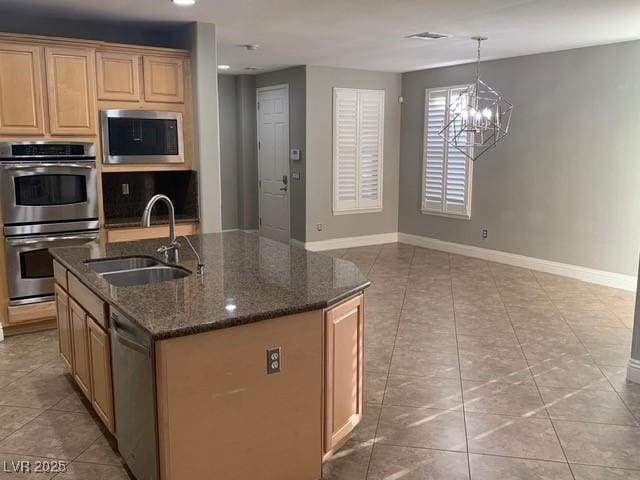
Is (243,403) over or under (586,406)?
over

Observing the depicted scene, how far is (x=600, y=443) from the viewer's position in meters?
2.98

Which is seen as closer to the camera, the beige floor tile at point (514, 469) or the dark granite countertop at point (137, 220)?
the beige floor tile at point (514, 469)

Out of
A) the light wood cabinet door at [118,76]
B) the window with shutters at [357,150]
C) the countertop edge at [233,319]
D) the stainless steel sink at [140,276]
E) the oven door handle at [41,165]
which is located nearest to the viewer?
the countertop edge at [233,319]

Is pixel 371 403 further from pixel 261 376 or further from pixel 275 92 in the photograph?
pixel 275 92

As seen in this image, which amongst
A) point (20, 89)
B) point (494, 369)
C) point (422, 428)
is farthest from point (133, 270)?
point (494, 369)

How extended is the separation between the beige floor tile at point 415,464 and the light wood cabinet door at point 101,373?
1.29 metres

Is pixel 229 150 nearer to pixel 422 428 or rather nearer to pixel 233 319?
pixel 422 428

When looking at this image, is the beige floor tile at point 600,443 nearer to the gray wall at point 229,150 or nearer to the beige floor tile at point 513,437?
the beige floor tile at point 513,437

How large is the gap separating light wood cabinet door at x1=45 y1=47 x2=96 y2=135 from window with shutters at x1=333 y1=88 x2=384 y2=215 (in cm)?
400

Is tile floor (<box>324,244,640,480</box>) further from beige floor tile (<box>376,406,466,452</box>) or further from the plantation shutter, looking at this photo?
the plantation shutter

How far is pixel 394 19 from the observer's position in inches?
190

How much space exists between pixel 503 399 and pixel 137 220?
11.0 ft

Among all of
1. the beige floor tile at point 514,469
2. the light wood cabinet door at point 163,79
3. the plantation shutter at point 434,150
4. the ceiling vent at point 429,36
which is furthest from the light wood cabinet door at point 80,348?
the plantation shutter at point 434,150

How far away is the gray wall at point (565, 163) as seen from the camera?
235 inches
